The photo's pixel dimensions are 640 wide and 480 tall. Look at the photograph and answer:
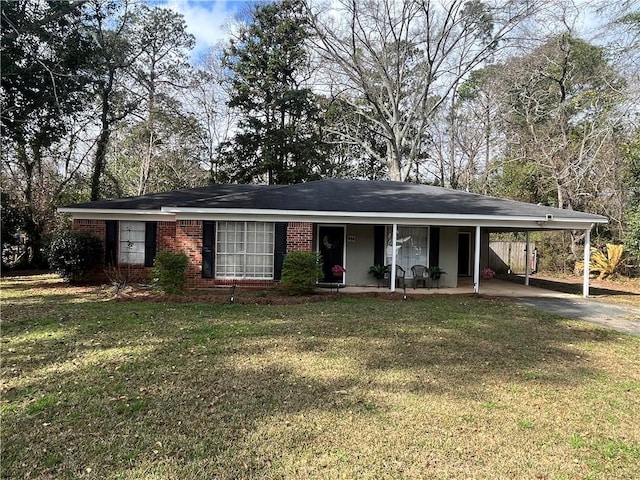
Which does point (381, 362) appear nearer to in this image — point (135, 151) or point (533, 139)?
point (533, 139)

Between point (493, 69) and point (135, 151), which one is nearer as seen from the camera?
point (493, 69)

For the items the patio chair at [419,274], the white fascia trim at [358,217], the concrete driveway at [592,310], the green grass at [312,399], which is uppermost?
the white fascia trim at [358,217]

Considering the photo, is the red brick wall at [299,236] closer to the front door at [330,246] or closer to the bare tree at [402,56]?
the front door at [330,246]

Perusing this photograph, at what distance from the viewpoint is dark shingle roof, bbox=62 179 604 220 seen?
39.4ft

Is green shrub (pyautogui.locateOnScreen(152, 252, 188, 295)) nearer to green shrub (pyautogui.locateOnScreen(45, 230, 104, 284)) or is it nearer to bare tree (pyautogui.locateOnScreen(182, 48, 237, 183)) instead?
green shrub (pyautogui.locateOnScreen(45, 230, 104, 284))

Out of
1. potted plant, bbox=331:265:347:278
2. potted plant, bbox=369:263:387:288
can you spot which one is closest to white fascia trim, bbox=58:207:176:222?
potted plant, bbox=331:265:347:278

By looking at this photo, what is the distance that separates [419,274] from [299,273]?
4.21 meters

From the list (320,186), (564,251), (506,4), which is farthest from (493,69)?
(320,186)

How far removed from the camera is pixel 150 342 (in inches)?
251

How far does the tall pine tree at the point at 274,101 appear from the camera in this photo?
26.8 meters

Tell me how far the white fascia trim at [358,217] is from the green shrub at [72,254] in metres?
2.88

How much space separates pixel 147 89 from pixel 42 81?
11.8m

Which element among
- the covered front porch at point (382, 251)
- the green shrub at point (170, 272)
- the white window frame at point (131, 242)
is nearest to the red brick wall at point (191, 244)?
the green shrub at point (170, 272)

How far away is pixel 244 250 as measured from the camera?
12.4m
